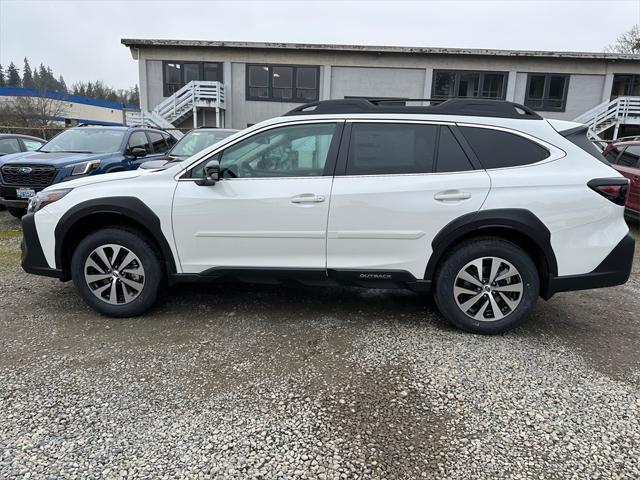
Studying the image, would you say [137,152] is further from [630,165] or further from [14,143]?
[630,165]

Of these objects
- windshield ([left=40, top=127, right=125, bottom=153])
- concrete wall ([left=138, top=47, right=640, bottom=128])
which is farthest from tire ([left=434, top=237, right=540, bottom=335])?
concrete wall ([left=138, top=47, right=640, bottom=128])

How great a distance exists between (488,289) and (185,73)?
2075 centimetres

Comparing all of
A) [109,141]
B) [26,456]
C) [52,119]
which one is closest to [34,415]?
[26,456]

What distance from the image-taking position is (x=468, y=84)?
20.6 metres

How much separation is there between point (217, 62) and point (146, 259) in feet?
62.9

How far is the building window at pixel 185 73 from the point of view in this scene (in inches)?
827

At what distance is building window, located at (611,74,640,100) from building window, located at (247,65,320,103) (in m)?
13.4

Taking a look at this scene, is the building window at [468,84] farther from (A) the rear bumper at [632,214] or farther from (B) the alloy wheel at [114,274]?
(B) the alloy wheel at [114,274]

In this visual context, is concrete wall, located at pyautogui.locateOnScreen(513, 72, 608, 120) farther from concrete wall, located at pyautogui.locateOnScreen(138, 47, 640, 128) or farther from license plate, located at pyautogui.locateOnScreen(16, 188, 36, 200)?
license plate, located at pyautogui.locateOnScreen(16, 188, 36, 200)

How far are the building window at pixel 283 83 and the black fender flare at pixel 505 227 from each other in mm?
18300

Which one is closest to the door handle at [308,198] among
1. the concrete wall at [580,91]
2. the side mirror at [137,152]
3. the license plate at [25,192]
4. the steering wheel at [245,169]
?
the steering wheel at [245,169]

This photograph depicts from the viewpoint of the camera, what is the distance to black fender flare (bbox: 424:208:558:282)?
3.48 meters

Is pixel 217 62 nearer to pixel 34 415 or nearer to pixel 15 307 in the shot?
pixel 15 307

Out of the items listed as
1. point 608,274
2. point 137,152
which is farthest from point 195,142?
point 608,274
